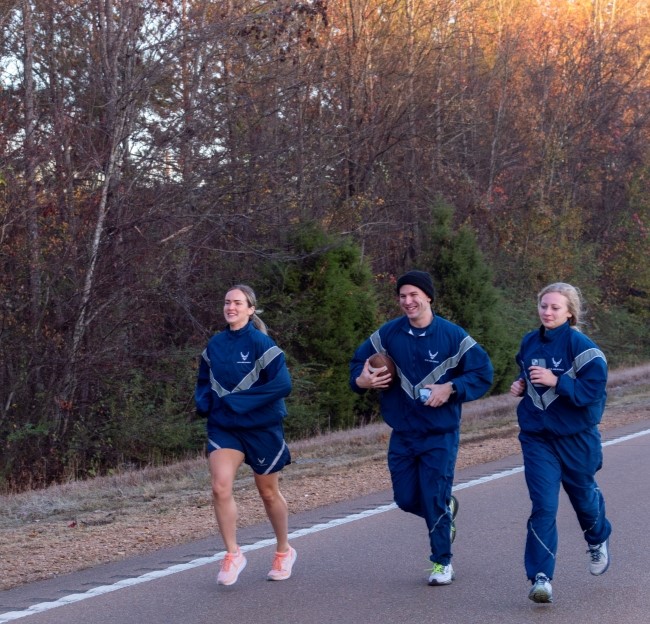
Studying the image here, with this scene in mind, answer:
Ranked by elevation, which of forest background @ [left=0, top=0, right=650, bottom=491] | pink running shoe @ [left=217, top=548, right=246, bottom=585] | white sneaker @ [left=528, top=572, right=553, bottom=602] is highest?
forest background @ [left=0, top=0, right=650, bottom=491]

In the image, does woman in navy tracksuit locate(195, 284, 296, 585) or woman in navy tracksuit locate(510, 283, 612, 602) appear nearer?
woman in navy tracksuit locate(510, 283, 612, 602)

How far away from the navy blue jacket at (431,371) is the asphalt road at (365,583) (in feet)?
3.20

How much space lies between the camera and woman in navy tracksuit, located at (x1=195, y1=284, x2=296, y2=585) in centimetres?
659

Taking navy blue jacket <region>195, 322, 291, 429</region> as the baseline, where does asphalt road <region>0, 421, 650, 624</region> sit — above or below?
below

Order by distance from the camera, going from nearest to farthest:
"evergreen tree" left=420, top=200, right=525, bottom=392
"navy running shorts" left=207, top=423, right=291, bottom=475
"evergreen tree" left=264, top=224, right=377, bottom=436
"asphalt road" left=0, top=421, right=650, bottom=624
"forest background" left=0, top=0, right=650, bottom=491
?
"asphalt road" left=0, top=421, right=650, bottom=624
"navy running shorts" left=207, top=423, right=291, bottom=475
"forest background" left=0, top=0, right=650, bottom=491
"evergreen tree" left=264, top=224, right=377, bottom=436
"evergreen tree" left=420, top=200, right=525, bottom=392

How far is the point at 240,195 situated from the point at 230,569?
13.2 meters

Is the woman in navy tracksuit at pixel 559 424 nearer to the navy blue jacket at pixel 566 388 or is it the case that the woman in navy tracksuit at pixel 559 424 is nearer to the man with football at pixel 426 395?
the navy blue jacket at pixel 566 388

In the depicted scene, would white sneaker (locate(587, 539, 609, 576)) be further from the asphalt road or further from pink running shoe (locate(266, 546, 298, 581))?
pink running shoe (locate(266, 546, 298, 581))

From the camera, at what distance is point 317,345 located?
71.8 feet

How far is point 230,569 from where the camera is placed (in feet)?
21.5

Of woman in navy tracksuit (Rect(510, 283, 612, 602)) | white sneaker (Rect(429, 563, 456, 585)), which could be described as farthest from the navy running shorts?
woman in navy tracksuit (Rect(510, 283, 612, 602))

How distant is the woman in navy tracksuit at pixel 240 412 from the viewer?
21.6 ft

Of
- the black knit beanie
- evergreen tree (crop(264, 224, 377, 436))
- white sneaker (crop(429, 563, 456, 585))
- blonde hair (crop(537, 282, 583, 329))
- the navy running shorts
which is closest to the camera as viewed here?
blonde hair (crop(537, 282, 583, 329))

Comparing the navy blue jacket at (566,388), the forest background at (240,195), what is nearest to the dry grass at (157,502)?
the navy blue jacket at (566,388)
